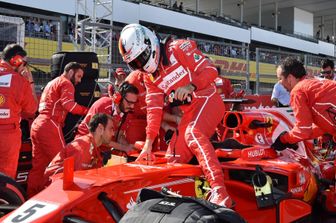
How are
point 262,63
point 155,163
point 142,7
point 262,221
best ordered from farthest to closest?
point 142,7
point 262,63
point 262,221
point 155,163

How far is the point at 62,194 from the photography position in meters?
2.55

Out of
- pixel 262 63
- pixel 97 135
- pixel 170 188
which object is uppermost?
pixel 262 63

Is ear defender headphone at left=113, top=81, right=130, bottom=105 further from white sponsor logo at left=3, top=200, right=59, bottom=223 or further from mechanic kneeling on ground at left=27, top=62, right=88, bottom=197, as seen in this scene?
white sponsor logo at left=3, top=200, right=59, bottom=223

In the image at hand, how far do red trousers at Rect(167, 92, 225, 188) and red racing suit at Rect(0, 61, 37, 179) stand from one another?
6.57ft

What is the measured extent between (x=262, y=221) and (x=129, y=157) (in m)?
1.33

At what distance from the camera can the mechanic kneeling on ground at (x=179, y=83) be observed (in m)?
3.56

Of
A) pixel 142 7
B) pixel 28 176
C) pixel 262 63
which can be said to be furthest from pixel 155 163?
pixel 142 7

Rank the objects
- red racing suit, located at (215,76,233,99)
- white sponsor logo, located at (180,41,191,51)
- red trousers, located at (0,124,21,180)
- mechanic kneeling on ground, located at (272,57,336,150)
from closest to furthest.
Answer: white sponsor logo, located at (180,41,191,51), mechanic kneeling on ground, located at (272,57,336,150), red trousers, located at (0,124,21,180), red racing suit, located at (215,76,233,99)

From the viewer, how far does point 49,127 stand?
5.44m

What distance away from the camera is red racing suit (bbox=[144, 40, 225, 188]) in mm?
3576

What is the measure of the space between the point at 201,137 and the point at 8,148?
2.32m

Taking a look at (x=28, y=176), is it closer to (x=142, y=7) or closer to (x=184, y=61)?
(x=184, y=61)

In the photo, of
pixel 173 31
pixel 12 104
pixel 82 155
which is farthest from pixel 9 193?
pixel 173 31

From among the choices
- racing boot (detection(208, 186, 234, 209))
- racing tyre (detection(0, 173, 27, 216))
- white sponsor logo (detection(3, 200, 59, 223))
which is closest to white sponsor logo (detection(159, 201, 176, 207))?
white sponsor logo (detection(3, 200, 59, 223))
